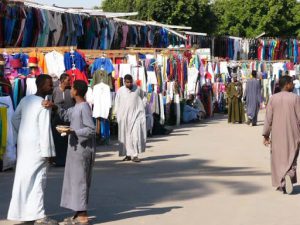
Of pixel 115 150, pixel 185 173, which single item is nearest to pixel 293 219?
pixel 185 173

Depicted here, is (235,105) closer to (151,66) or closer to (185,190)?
(151,66)

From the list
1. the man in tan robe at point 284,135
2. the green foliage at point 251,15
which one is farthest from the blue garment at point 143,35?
the green foliage at point 251,15

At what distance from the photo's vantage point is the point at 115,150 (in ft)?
55.0

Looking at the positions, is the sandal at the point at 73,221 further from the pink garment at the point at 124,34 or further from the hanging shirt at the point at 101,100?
the pink garment at the point at 124,34

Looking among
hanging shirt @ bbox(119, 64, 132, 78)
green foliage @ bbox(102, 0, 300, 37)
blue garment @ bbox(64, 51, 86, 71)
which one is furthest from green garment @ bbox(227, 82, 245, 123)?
green foliage @ bbox(102, 0, 300, 37)

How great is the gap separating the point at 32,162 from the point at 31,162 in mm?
11

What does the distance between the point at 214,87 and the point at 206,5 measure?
15027 mm

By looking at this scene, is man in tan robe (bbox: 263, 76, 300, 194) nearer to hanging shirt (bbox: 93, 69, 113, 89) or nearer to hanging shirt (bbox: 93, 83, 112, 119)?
hanging shirt (bbox: 93, 83, 112, 119)

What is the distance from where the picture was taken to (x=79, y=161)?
8375 mm

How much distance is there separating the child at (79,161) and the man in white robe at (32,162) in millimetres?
259

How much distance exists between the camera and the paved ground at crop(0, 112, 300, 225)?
8.98 meters

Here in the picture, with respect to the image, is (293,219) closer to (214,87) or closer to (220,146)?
(220,146)

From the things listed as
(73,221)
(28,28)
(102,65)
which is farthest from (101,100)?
(73,221)

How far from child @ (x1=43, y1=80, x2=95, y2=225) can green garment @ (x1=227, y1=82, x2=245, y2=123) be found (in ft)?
55.8
